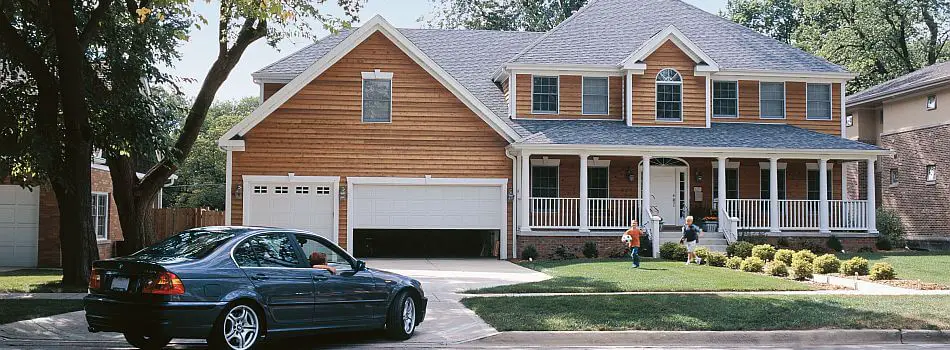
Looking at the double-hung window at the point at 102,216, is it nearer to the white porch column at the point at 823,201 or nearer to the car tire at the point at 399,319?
the car tire at the point at 399,319

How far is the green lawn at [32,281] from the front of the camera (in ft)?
52.0

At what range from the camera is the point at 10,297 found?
1470cm

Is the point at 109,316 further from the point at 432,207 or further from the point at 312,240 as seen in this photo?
the point at 432,207

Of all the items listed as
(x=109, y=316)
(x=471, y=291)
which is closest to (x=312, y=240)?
(x=109, y=316)

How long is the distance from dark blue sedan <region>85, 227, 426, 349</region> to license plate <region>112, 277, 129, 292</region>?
0.01 m

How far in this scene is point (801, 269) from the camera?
733 inches

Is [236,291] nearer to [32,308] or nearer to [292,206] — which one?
[32,308]

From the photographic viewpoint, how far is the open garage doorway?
26.8 meters

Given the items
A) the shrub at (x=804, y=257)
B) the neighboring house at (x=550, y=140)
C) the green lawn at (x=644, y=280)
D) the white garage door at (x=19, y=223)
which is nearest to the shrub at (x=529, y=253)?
the neighboring house at (x=550, y=140)

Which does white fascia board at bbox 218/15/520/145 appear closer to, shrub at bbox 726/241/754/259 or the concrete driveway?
shrub at bbox 726/241/754/259

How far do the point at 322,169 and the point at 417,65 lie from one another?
3.93 meters

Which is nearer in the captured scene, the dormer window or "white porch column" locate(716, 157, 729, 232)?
"white porch column" locate(716, 157, 729, 232)

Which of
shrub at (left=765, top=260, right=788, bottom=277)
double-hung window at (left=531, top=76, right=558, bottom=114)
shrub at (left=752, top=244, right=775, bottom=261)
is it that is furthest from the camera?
double-hung window at (left=531, top=76, right=558, bottom=114)

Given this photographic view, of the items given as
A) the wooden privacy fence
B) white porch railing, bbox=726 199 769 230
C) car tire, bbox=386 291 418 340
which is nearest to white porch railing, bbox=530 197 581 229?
white porch railing, bbox=726 199 769 230
